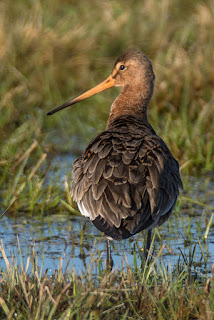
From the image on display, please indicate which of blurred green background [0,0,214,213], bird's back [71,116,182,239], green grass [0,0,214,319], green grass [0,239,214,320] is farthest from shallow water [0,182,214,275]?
green grass [0,239,214,320]

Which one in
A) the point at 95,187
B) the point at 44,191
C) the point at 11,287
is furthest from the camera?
the point at 44,191

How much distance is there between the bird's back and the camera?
14.7 feet

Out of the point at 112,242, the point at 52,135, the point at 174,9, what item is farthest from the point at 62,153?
the point at 174,9

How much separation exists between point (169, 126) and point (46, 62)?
92.4 inches

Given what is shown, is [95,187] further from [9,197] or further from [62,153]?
[62,153]

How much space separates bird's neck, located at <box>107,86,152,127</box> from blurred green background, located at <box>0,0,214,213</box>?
0.79 metres

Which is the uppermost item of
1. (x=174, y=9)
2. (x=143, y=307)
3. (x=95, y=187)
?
(x=174, y=9)

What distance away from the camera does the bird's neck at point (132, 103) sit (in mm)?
5758

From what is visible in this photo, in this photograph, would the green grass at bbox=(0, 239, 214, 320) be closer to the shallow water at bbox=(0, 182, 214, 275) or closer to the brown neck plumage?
the shallow water at bbox=(0, 182, 214, 275)

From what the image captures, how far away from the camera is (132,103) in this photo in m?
5.83

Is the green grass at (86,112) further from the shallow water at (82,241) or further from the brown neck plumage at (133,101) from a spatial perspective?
the brown neck plumage at (133,101)

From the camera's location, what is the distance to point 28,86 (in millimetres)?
8781

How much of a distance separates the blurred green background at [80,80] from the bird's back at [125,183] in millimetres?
1096

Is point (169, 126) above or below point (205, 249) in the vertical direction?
above
